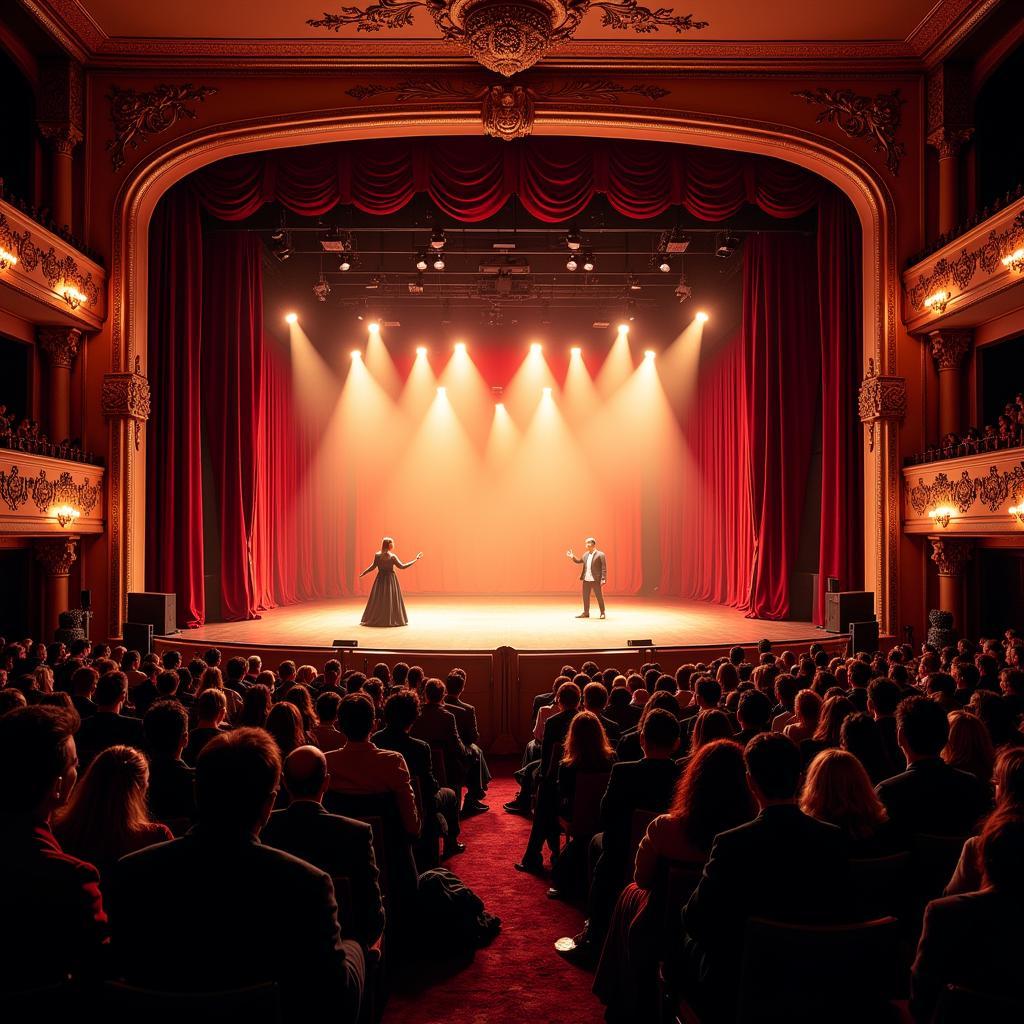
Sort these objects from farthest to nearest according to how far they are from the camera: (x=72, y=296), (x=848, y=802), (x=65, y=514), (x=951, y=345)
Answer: (x=951, y=345) → (x=72, y=296) → (x=65, y=514) → (x=848, y=802)

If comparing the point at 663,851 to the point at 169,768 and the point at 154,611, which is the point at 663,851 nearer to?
the point at 169,768

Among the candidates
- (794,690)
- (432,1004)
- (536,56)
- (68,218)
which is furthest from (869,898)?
(68,218)

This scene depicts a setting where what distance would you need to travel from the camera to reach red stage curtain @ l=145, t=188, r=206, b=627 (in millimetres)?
12242

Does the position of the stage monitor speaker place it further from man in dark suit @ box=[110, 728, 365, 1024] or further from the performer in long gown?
man in dark suit @ box=[110, 728, 365, 1024]

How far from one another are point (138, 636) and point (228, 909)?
9.11 meters

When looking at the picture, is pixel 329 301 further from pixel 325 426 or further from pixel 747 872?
pixel 747 872

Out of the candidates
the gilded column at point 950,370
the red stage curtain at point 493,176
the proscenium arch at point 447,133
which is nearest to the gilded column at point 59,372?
the proscenium arch at point 447,133

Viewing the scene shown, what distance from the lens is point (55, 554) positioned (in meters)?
10.5

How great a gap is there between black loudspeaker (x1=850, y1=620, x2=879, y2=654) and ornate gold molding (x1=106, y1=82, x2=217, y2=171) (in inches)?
402

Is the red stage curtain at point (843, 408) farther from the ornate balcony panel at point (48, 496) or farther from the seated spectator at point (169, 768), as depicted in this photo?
the seated spectator at point (169, 768)

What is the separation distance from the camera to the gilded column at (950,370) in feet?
36.1

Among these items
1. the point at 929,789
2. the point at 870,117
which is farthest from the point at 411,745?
the point at 870,117

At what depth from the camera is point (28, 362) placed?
10758 millimetres

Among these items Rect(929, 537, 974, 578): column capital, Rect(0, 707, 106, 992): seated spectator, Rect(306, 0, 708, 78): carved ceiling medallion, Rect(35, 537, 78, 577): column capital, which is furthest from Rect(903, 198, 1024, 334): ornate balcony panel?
Rect(35, 537, 78, 577): column capital
